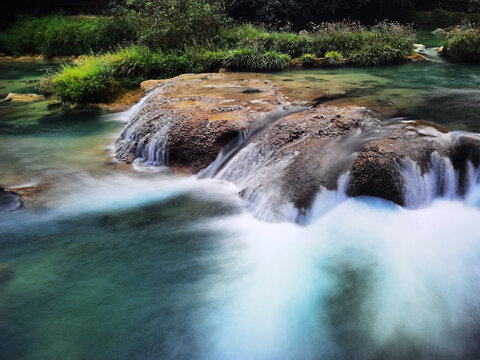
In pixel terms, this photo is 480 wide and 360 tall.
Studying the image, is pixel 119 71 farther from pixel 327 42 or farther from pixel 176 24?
pixel 327 42

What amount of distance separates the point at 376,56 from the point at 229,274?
35.1 feet

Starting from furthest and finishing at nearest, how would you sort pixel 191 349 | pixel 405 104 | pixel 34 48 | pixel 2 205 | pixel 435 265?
pixel 34 48 → pixel 405 104 → pixel 2 205 → pixel 435 265 → pixel 191 349

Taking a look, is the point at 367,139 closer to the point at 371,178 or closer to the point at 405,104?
the point at 371,178

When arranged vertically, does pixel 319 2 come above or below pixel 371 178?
above

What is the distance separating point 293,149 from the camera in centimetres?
493

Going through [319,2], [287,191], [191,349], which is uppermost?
[319,2]

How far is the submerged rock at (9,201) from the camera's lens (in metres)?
4.67

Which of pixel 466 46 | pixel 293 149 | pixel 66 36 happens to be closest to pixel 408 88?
Answer: pixel 293 149

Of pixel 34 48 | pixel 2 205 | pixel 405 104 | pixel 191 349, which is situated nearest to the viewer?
pixel 191 349

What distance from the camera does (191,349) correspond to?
2.77 m

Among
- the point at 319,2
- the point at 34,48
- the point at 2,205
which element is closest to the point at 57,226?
the point at 2,205

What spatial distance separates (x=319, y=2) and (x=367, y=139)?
64.5ft

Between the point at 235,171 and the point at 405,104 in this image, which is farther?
the point at 405,104

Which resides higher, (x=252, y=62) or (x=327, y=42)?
(x=327, y=42)
